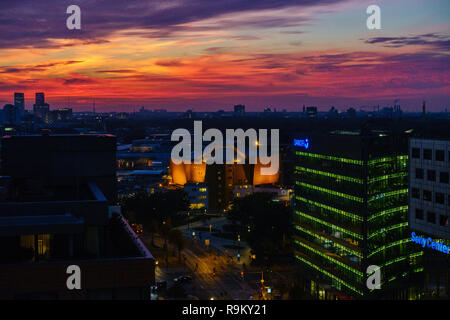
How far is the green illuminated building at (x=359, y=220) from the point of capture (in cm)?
3956

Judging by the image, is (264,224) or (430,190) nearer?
(430,190)

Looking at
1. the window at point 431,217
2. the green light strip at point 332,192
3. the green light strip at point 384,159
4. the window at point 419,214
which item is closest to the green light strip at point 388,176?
the green light strip at point 384,159

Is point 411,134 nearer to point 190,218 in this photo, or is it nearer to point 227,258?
point 227,258

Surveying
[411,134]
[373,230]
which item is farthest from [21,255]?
[411,134]

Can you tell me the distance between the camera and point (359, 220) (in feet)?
130

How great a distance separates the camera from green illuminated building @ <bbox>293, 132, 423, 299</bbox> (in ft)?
130

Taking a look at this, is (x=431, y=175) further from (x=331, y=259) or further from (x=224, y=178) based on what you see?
(x=224, y=178)

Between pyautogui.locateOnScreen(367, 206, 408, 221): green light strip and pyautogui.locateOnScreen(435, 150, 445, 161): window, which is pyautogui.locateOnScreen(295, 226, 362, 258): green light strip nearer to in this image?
pyautogui.locateOnScreen(367, 206, 408, 221): green light strip

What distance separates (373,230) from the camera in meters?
39.6

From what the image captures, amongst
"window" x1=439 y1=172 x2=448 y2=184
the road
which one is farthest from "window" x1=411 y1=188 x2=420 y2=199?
the road

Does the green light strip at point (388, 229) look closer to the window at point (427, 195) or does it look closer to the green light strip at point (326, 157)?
the green light strip at point (326, 157)

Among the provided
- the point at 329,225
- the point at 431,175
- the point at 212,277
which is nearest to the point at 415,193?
the point at 431,175
